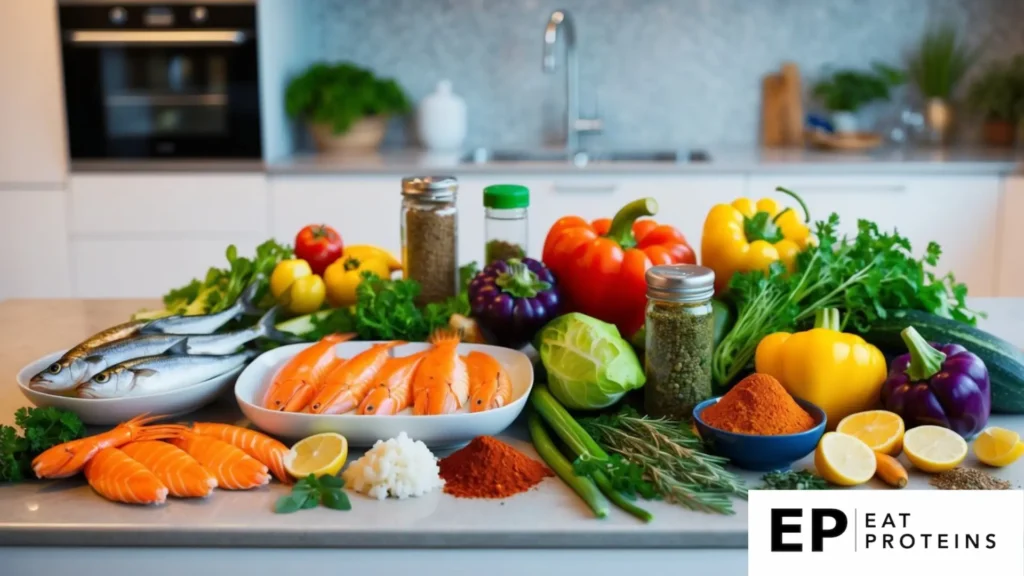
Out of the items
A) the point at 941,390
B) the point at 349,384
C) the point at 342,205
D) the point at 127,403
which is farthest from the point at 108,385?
the point at 342,205

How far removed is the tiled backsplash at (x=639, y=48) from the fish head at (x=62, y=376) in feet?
9.33

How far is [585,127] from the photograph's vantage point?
13.2ft

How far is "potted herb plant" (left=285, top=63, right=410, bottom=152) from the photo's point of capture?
3.70 metres

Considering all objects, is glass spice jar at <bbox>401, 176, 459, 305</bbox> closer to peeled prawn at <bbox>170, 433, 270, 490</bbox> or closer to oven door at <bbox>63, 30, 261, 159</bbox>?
peeled prawn at <bbox>170, 433, 270, 490</bbox>

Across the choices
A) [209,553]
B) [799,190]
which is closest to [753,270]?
[209,553]

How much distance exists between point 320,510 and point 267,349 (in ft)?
1.67

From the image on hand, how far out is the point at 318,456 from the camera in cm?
126

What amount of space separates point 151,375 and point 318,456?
0.93ft

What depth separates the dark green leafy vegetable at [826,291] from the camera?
1535mm

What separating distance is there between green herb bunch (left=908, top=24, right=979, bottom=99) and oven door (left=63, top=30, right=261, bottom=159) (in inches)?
97.6

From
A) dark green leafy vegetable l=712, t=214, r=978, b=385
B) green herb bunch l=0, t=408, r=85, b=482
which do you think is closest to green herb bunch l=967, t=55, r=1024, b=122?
dark green leafy vegetable l=712, t=214, r=978, b=385

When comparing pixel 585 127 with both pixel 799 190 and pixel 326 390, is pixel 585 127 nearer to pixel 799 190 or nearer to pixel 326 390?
pixel 799 190

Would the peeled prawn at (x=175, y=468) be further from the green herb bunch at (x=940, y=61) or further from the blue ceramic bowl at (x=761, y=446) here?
the green herb bunch at (x=940, y=61)

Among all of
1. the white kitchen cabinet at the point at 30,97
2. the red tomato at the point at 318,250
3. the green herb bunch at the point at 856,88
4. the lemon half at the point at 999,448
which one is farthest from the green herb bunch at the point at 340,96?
the lemon half at the point at 999,448
